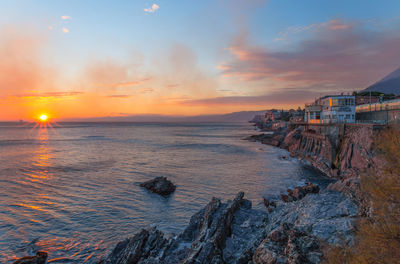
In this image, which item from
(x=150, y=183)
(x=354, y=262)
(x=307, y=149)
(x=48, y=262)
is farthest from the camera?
(x=307, y=149)

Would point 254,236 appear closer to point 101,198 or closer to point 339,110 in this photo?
point 101,198

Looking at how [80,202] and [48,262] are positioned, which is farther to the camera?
[80,202]

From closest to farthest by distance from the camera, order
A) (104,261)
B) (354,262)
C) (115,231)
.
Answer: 1. (354,262)
2. (104,261)
3. (115,231)

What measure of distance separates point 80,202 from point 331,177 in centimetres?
3883

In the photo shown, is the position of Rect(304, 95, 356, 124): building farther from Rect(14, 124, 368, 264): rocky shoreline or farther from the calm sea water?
Rect(14, 124, 368, 264): rocky shoreline

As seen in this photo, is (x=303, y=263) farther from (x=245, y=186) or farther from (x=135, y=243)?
(x=245, y=186)

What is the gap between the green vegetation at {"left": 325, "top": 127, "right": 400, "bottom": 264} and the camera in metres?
6.75

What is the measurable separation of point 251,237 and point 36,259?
14.5m

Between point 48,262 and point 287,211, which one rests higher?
point 287,211

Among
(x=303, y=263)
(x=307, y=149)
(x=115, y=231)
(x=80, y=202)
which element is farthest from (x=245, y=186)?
(x=307, y=149)

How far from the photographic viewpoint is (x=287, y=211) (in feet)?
54.4

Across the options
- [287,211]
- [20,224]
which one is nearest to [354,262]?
[287,211]

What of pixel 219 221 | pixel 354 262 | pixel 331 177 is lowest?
pixel 331 177

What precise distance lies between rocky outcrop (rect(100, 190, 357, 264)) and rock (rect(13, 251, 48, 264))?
4.33 meters
